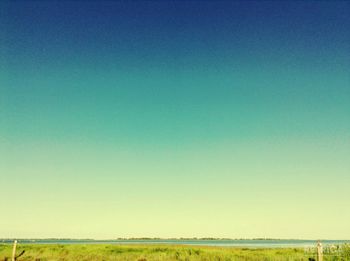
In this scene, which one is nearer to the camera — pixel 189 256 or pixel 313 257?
pixel 313 257

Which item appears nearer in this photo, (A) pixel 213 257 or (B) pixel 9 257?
(A) pixel 213 257

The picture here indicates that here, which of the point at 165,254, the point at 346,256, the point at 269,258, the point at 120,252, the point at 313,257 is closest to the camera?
the point at 346,256

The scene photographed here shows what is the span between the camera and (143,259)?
33.2m

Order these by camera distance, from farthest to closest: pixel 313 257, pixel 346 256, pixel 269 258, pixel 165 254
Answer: pixel 165 254, pixel 269 258, pixel 313 257, pixel 346 256

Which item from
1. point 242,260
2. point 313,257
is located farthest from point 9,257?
point 313,257

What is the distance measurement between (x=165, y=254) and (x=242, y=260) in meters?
7.92

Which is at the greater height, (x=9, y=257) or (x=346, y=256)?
(x=346, y=256)

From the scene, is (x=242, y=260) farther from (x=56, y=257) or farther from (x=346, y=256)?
(x=56, y=257)

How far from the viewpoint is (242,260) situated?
101 feet

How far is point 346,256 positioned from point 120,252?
2224 centimetres

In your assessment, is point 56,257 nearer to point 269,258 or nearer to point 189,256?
→ point 189,256

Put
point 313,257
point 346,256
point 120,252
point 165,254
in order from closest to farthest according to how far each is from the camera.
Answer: point 346,256 → point 313,257 → point 165,254 → point 120,252

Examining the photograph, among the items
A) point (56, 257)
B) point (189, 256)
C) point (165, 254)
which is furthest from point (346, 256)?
point (56, 257)

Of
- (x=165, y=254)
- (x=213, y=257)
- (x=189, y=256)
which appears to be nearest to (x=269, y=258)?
(x=213, y=257)
